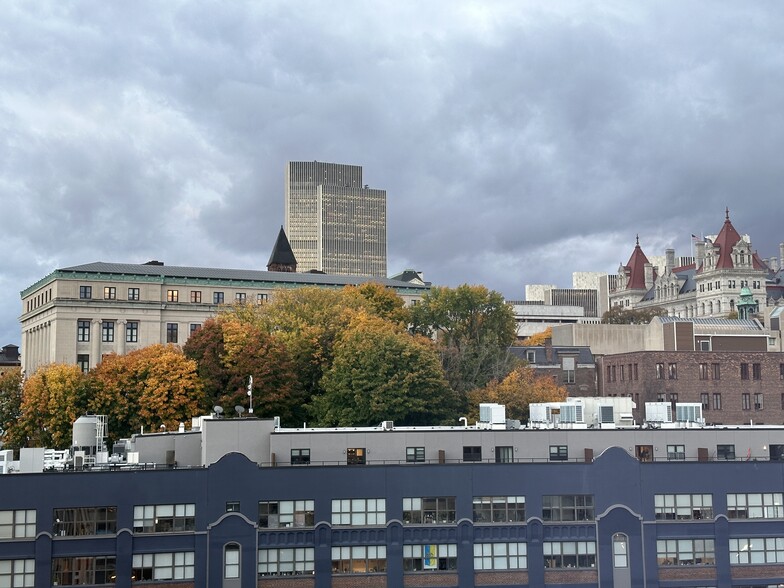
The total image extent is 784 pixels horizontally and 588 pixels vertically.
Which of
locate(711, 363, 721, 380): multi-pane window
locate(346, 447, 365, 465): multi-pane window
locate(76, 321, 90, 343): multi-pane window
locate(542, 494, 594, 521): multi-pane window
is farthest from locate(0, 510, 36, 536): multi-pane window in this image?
locate(76, 321, 90, 343): multi-pane window

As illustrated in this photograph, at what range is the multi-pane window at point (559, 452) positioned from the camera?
229 feet

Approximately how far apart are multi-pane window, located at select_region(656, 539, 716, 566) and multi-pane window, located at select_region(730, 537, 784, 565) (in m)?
1.42

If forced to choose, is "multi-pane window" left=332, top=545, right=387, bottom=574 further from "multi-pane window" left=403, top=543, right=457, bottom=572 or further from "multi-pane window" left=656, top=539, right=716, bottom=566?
"multi-pane window" left=656, top=539, right=716, bottom=566

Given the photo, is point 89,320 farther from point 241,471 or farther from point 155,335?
point 241,471

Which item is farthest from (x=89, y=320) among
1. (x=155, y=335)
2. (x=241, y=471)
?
(x=241, y=471)

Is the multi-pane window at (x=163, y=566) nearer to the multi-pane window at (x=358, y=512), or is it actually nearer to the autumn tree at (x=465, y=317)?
the multi-pane window at (x=358, y=512)

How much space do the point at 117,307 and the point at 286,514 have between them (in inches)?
4995

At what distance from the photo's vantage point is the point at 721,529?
6669 centimetres

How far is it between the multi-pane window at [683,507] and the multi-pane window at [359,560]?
16395 mm

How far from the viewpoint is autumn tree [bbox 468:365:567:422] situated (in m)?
117

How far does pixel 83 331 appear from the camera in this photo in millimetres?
181875

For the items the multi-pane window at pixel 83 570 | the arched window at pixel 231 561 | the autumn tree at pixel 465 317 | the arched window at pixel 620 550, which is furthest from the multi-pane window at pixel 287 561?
the autumn tree at pixel 465 317

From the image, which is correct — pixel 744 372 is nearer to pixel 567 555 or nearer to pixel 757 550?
pixel 757 550

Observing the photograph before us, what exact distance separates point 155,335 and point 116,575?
127 metres
